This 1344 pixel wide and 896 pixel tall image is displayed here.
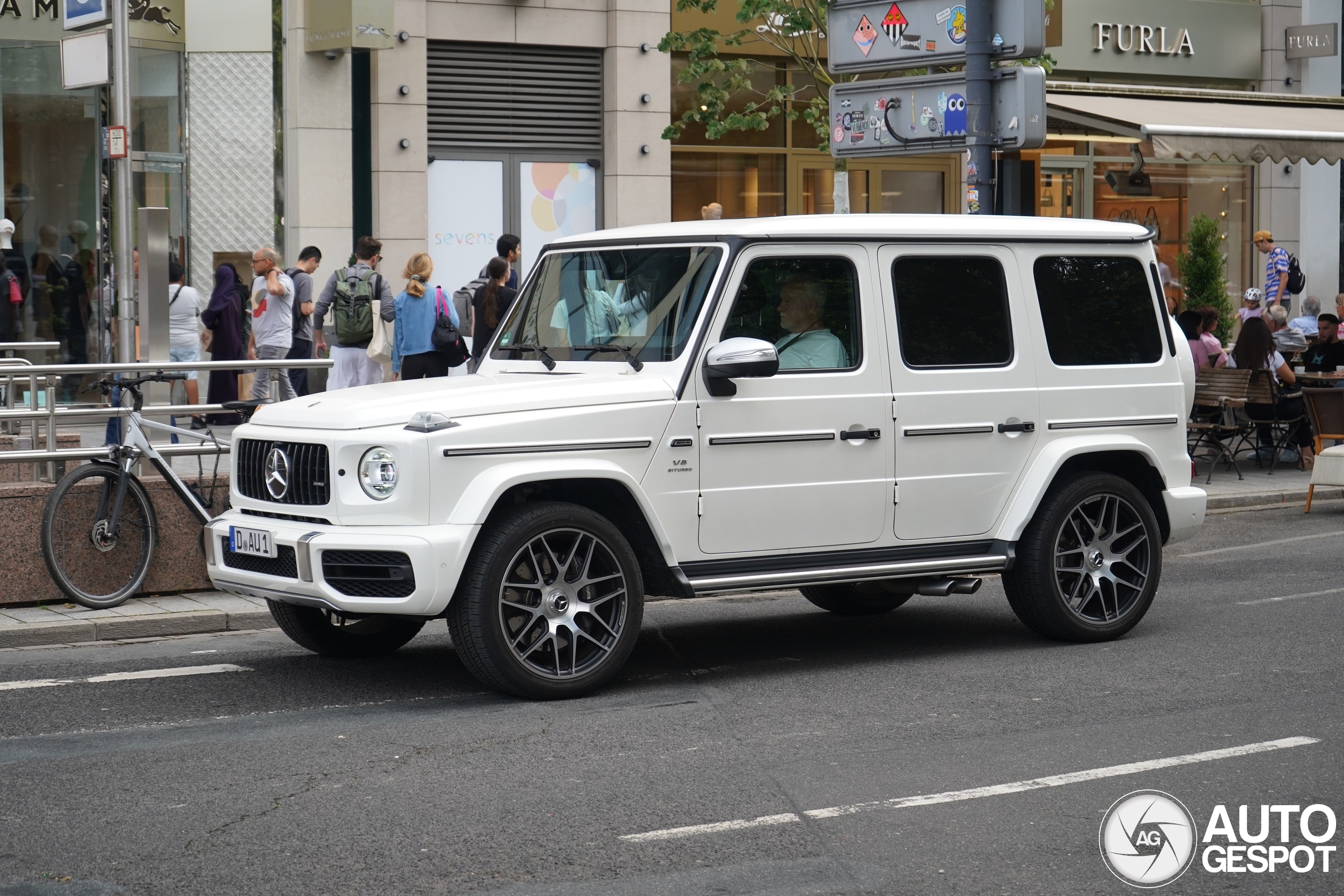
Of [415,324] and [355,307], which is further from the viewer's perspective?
[355,307]

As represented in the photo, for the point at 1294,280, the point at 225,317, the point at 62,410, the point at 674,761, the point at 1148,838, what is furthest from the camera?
the point at 1294,280

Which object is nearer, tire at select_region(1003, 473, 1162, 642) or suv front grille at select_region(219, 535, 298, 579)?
suv front grille at select_region(219, 535, 298, 579)

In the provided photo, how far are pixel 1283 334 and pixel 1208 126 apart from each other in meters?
2.78

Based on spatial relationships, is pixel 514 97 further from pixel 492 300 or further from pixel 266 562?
pixel 266 562

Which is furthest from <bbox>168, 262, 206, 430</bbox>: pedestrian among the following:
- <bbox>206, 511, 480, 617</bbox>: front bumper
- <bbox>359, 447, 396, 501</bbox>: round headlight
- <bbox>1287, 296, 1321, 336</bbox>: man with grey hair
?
<bbox>1287, 296, 1321, 336</bbox>: man with grey hair

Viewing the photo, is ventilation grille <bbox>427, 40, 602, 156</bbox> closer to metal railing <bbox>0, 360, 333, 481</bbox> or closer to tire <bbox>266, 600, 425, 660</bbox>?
metal railing <bbox>0, 360, 333, 481</bbox>

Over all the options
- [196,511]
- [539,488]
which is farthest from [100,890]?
[196,511]

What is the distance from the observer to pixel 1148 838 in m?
5.28

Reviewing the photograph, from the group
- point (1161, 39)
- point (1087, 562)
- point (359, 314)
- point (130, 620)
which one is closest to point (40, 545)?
point (130, 620)

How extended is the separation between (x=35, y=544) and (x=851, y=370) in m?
4.61

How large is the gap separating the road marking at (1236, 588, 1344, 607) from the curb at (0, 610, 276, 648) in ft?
17.6

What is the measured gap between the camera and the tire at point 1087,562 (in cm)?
824

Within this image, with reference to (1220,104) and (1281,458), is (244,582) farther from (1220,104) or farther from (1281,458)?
(1220,104)

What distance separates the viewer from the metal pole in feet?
43.1
